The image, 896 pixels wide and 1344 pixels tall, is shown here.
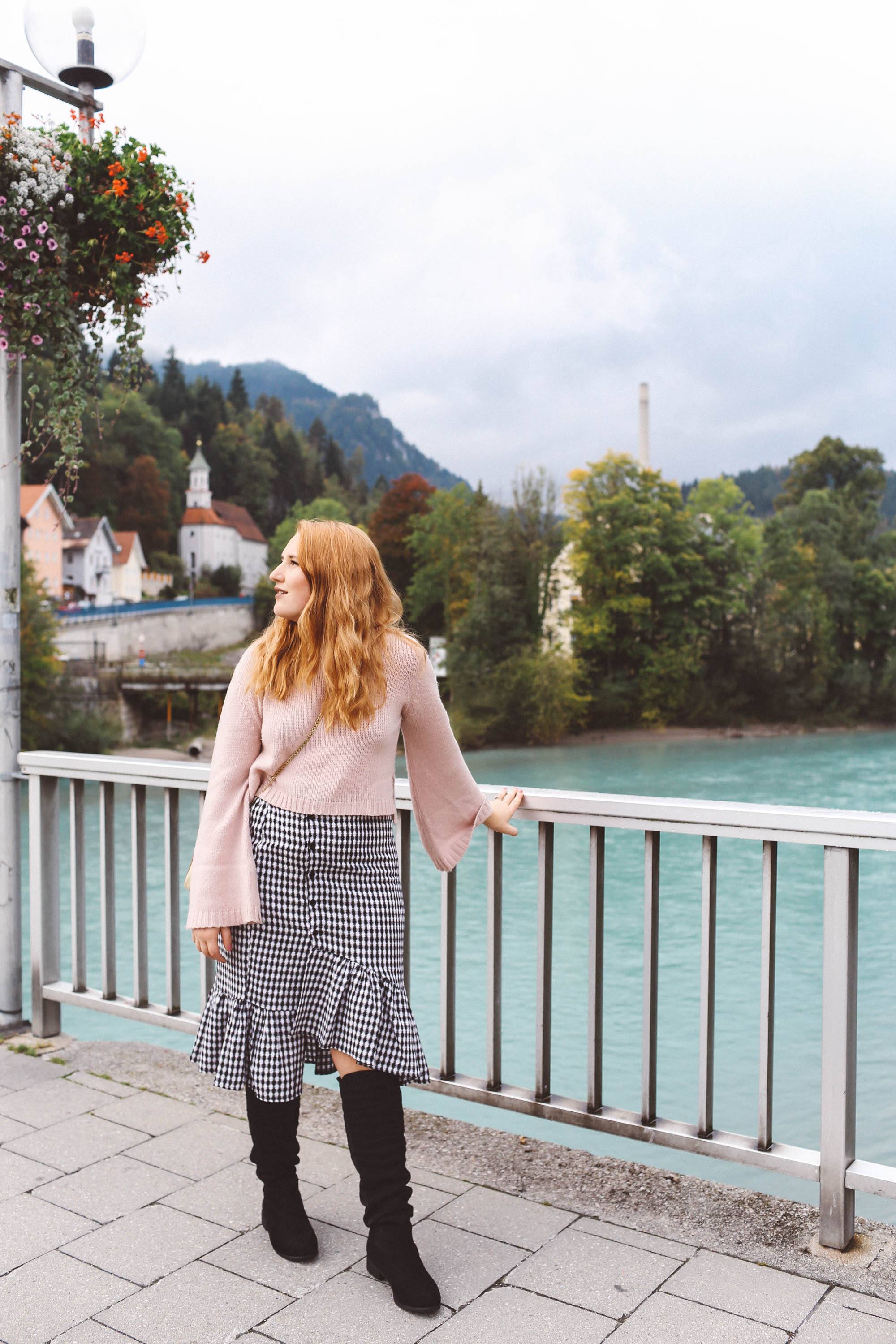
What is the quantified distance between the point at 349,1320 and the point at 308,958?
0.60m

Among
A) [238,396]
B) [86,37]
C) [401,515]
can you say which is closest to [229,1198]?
[86,37]

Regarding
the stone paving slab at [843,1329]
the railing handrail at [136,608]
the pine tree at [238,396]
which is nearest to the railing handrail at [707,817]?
the stone paving slab at [843,1329]

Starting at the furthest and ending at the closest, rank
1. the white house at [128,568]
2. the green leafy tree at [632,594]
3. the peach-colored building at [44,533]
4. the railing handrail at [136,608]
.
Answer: the white house at [128,568] → the peach-colored building at [44,533] → the railing handrail at [136,608] → the green leafy tree at [632,594]

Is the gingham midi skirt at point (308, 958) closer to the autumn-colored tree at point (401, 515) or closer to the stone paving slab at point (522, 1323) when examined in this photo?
the stone paving slab at point (522, 1323)

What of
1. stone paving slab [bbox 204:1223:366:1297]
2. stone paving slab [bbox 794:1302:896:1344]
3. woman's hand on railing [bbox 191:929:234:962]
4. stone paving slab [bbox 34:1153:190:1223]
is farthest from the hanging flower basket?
stone paving slab [bbox 794:1302:896:1344]

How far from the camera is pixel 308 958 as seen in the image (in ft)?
7.11

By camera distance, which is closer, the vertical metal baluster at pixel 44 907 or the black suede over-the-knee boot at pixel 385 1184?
the black suede over-the-knee boot at pixel 385 1184

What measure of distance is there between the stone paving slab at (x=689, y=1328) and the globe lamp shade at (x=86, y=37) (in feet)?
11.3

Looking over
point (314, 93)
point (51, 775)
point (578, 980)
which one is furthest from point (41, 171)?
point (314, 93)

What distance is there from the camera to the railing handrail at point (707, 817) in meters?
2.16

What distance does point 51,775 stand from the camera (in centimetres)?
350

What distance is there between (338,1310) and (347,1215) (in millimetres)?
364

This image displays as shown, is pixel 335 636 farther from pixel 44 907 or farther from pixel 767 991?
pixel 44 907

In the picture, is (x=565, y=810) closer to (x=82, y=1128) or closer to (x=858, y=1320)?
(x=858, y=1320)
